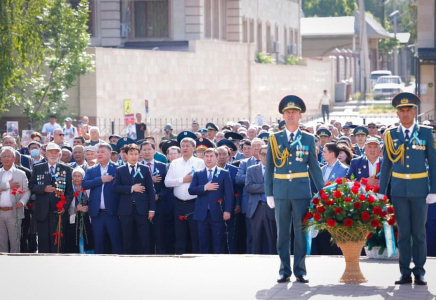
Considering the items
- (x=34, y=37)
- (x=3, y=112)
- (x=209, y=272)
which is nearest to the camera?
(x=209, y=272)

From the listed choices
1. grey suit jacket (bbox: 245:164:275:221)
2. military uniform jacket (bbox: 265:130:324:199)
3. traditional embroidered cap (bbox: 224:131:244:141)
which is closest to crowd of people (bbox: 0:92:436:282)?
grey suit jacket (bbox: 245:164:275:221)

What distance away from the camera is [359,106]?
63406 mm

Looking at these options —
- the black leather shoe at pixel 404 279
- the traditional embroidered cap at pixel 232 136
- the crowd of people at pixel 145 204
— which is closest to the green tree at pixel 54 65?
the traditional embroidered cap at pixel 232 136

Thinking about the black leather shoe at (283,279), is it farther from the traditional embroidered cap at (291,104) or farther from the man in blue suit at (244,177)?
the man in blue suit at (244,177)

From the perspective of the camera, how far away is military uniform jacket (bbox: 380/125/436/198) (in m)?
11.9

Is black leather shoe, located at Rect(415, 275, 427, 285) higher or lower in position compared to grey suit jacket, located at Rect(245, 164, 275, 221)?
lower

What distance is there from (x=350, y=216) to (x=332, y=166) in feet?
12.4

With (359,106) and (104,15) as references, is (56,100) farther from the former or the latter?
(359,106)

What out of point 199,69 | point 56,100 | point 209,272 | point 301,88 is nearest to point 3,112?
point 56,100

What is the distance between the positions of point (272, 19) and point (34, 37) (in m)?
38.2

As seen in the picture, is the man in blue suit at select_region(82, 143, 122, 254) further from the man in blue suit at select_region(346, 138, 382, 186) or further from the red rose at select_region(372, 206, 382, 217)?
the red rose at select_region(372, 206, 382, 217)

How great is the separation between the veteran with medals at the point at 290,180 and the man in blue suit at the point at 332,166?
2936 mm

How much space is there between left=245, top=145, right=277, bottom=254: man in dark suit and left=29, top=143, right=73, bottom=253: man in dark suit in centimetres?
285

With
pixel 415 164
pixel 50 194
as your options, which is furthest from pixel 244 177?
pixel 415 164
